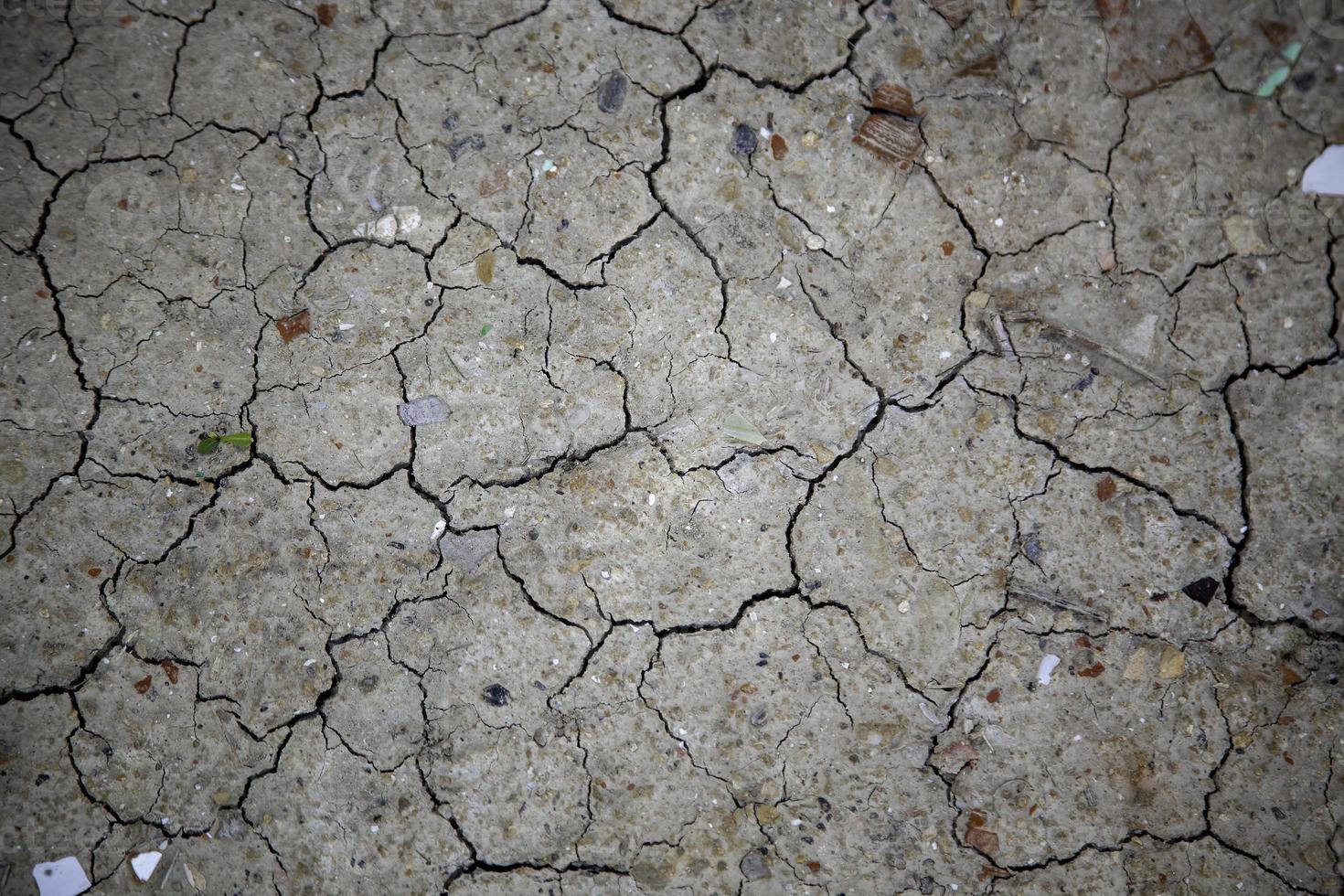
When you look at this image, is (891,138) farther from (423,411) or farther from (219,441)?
(219,441)

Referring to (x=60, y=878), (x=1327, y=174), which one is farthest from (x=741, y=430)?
(x=60, y=878)

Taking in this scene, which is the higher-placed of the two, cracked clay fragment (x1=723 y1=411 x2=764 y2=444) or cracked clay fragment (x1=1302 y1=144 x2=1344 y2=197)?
cracked clay fragment (x1=1302 y1=144 x2=1344 y2=197)

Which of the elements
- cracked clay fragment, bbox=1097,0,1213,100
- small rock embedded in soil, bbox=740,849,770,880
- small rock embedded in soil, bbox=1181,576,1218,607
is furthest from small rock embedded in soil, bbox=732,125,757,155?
small rock embedded in soil, bbox=740,849,770,880

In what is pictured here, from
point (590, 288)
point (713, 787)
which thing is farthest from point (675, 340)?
point (713, 787)

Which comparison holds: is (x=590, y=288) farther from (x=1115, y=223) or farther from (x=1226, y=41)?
(x=1226, y=41)

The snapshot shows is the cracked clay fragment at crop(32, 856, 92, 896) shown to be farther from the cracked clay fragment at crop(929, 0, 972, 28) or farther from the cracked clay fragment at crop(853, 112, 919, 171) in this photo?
the cracked clay fragment at crop(929, 0, 972, 28)

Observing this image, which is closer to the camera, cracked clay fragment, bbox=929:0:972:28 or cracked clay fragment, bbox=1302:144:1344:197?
cracked clay fragment, bbox=1302:144:1344:197

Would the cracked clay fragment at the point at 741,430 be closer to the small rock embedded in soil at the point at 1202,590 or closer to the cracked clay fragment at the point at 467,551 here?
the cracked clay fragment at the point at 467,551
